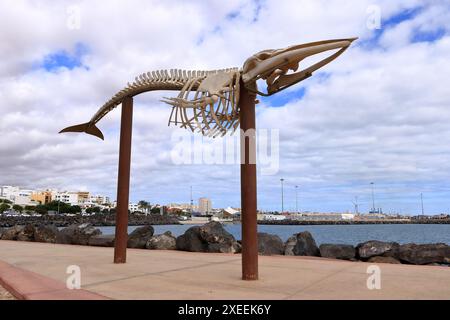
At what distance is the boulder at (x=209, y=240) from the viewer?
43.7ft

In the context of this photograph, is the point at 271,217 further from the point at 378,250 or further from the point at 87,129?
the point at 87,129

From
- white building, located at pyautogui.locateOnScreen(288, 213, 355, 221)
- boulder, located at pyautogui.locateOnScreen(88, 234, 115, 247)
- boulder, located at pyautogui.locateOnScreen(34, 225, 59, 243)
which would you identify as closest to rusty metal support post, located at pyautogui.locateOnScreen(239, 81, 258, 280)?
boulder, located at pyautogui.locateOnScreen(88, 234, 115, 247)

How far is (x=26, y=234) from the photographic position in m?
20.2

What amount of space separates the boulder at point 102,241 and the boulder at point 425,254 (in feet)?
37.0

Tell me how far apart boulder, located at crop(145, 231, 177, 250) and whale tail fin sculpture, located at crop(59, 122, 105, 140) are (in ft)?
16.0

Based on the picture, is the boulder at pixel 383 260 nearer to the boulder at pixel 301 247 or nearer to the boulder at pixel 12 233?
the boulder at pixel 301 247

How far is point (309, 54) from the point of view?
6.84 meters

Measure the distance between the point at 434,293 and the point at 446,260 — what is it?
563cm

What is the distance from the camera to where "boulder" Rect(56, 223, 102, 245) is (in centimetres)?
1759

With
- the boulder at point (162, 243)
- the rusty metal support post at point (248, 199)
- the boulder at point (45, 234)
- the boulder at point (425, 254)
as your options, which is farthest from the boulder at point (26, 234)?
the boulder at point (425, 254)

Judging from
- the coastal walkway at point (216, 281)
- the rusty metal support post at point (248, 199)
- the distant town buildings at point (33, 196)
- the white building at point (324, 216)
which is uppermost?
the distant town buildings at point (33, 196)

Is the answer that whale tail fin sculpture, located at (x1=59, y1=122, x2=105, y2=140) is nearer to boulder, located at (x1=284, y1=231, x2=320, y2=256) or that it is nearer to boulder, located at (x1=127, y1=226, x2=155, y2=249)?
boulder, located at (x1=127, y1=226, x2=155, y2=249)
